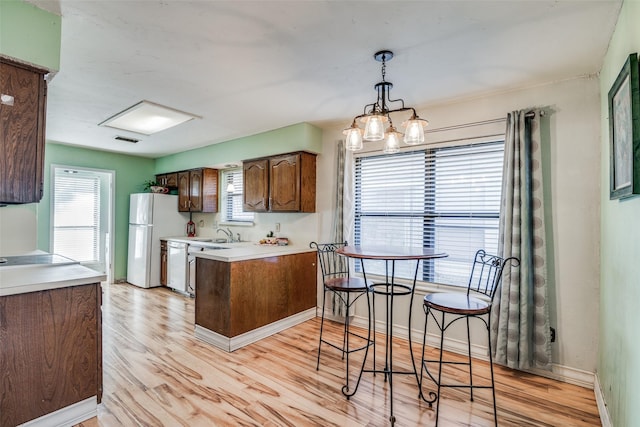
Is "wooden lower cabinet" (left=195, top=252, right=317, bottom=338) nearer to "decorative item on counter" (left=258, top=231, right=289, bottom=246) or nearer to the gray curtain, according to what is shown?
"decorative item on counter" (left=258, top=231, right=289, bottom=246)

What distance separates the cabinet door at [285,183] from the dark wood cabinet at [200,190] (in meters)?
1.72

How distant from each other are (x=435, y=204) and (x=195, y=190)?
3.99 metres

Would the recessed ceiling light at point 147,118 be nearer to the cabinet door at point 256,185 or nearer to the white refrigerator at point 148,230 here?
→ the cabinet door at point 256,185

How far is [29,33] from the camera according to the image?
1.68 m

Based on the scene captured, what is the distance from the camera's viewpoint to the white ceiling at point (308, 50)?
5.49 feet

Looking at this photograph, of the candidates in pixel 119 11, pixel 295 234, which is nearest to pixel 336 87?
pixel 119 11

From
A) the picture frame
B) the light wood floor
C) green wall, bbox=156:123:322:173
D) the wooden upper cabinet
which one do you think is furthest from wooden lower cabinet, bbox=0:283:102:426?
the picture frame

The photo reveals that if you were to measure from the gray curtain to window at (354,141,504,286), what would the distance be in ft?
0.83

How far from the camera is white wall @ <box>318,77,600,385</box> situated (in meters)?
2.35

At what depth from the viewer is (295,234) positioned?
13.6ft

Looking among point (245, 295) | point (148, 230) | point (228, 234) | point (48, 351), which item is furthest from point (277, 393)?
point (148, 230)

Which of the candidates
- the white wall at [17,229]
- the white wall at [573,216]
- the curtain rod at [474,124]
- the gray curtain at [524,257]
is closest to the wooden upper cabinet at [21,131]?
the white wall at [17,229]

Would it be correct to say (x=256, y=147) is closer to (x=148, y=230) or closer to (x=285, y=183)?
(x=285, y=183)

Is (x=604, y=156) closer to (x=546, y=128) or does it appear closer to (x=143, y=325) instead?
(x=546, y=128)
